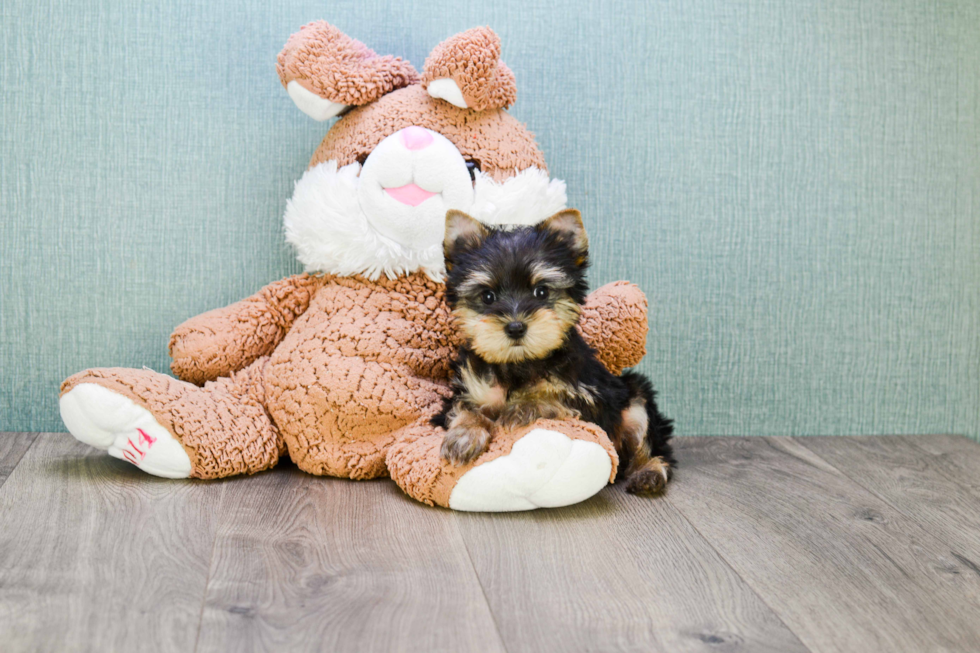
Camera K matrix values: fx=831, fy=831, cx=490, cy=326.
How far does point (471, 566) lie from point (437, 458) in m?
0.33

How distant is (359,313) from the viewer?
2057 millimetres

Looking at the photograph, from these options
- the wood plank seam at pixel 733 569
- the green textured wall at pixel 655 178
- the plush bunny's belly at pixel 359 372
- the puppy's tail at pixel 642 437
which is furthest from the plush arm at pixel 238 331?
the wood plank seam at pixel 733 569

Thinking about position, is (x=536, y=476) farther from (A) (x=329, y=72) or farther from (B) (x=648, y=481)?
(A) (x=329, y=72)

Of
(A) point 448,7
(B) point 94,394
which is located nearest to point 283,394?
(B) point 94,394

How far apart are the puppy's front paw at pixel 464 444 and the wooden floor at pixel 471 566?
0.42 feet

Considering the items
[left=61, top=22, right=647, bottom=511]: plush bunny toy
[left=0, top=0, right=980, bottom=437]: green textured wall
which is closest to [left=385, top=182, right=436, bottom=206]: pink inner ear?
[left=61, top=22, right=647, bottom=511]: plush bunny toy

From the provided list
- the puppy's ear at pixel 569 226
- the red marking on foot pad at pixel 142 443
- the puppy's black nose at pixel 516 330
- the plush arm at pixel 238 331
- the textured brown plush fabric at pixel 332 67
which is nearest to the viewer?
the puppy's black nose at pixel 516 330

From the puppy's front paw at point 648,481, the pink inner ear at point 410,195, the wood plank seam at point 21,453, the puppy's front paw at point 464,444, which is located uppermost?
the pink inner ear at point 410,195

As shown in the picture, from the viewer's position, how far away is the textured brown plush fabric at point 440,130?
2.05 m

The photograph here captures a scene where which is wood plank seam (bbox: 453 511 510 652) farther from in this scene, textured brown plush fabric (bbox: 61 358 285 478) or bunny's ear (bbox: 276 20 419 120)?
bunny's ear (bbox: 276 20 419 120)

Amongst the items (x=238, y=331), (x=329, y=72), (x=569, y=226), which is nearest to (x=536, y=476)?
(x=569, y=226)

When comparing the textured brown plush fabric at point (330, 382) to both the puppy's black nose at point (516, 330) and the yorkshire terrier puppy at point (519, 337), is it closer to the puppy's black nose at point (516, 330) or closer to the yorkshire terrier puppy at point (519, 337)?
the yorkshire terrier puppy at point (519, 337)

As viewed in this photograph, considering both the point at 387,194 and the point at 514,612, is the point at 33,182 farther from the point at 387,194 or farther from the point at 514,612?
the point at 514,612

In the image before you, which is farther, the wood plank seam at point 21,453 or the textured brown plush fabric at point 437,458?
the wood plank seam at point 21,453
